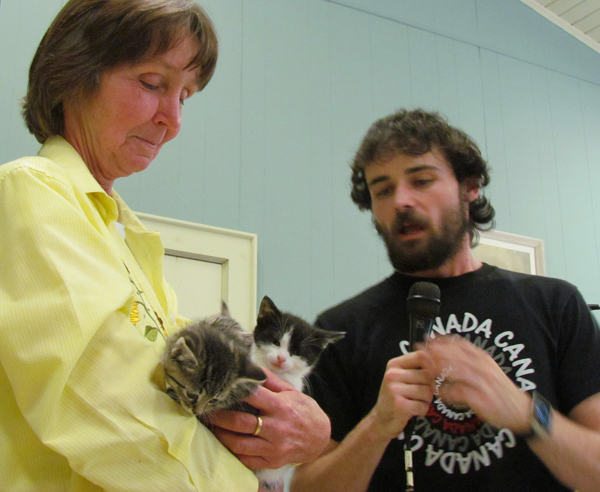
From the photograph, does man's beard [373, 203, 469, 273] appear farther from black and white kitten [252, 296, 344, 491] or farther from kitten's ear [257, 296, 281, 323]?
kitten's ear [257, 296, 281, 323]

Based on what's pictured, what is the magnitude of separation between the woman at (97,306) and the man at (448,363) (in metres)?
0.25

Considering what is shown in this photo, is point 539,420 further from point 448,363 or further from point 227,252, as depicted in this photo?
point 227,252

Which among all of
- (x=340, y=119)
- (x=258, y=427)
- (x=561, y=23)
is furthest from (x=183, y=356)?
(x=561, y=23)

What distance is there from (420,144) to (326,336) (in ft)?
1.96

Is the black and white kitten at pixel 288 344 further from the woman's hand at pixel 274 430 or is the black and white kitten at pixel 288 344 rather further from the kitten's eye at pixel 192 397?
the kitten's eye at pixel 192 397

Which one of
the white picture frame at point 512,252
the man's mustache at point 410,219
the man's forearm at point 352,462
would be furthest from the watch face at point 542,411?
the white picture frame at point 512,252

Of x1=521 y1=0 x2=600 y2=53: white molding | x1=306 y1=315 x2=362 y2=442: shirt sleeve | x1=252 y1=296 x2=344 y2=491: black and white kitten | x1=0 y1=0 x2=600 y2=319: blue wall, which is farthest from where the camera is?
x1=521 y1=0 x2=600 y2=53: white molding

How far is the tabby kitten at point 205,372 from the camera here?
A: 957mm

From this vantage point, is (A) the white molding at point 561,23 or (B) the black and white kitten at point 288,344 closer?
(B) the black and white kitten at point 288,344

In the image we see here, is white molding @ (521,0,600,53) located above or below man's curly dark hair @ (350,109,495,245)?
above

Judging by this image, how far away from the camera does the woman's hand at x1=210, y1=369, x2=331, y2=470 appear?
972 mm

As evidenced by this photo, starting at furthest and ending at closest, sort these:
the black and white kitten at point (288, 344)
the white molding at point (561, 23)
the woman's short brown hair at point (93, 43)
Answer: the white molding at point (561, 23)
the black and white kitten at point (288, 344)
the woman's short brown hair at point (93, 43)

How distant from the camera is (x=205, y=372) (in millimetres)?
1017

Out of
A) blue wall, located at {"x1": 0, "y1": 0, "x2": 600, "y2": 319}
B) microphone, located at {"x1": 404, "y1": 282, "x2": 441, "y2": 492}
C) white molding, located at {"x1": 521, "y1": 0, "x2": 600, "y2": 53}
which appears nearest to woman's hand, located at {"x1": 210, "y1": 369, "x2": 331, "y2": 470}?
microphone, located at {"x1": 404, "y1": 282, "x2": 441, "y2": 492}
